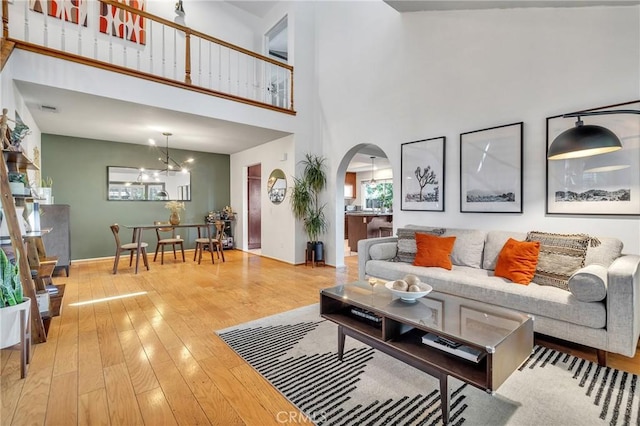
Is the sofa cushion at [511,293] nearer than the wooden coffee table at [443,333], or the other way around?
the wooden coffee table at [443,333]

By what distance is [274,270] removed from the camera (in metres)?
4.99

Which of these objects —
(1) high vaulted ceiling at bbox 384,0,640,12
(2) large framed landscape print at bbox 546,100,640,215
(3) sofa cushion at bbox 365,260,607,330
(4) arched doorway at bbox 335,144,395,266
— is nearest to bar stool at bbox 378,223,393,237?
(4) arched doorway at bbox 335,144,395,266

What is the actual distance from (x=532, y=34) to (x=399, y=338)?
3343 mm

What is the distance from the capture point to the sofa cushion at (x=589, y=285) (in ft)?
6.48

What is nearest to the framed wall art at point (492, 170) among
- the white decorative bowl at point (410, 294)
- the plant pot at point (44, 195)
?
the white decorative bowl at point (410, 294)

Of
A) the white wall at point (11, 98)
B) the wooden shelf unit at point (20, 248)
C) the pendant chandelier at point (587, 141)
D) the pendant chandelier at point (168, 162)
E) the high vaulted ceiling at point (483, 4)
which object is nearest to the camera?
the pendant chandelier at point (587, 141)

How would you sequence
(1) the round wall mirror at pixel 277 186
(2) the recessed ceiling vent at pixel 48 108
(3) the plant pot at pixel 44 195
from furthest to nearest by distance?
1. (1) the round wall mirror at pixel 277 186
2. (3) the plant pot at pixel 44 195
3. (2) the recessed ceiling vent at pixel 48 108

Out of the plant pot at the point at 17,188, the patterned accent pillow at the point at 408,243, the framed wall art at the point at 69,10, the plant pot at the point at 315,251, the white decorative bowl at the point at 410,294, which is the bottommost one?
the plant pot at the point at 315,251

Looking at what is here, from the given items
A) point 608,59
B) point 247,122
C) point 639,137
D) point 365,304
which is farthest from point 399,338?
point 247,122

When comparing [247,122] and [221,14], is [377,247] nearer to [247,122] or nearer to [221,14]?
[247,122]

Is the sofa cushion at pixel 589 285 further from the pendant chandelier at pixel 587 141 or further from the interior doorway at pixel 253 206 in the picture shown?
the interior doorway at pixel 253 206

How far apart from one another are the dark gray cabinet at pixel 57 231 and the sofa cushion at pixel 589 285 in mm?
6198

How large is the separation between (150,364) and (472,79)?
4239 millimetres

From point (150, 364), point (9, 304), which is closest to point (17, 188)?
point (9, 304)
